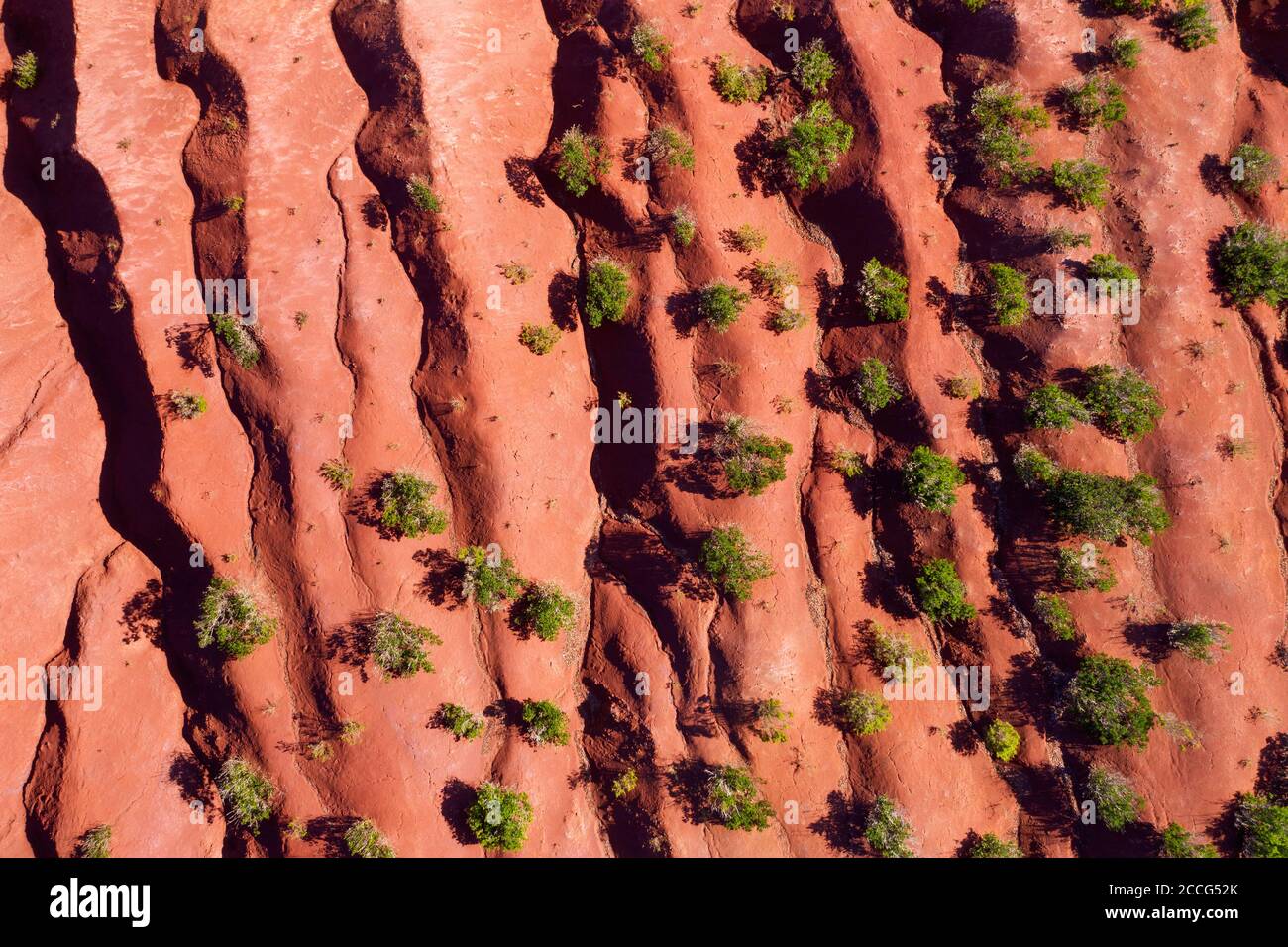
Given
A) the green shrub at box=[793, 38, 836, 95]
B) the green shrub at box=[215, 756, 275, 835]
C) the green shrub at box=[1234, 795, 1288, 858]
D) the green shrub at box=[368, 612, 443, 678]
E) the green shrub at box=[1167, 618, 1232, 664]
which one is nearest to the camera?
the green shrub at box=[1234, 795, 1288, 858]

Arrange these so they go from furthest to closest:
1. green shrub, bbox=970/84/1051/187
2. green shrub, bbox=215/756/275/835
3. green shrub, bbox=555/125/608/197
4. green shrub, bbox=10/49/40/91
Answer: green shrub, bbox=10/49/40/91 < green shrub, bbox=970/84/1051/187 < green shrub, bbox=555/125/608/197 < green shrub, bbox=215/756/275/835

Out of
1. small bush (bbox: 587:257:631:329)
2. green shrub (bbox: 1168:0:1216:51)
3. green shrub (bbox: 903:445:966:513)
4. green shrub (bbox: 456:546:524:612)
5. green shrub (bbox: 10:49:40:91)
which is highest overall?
green shrub (bbox: 10:49:40:91)

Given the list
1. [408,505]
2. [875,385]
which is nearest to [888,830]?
[875,385]

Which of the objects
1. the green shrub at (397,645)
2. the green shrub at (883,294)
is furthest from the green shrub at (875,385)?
the green shrub at (397,645)

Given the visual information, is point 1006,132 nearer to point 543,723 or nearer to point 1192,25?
point 1192,25

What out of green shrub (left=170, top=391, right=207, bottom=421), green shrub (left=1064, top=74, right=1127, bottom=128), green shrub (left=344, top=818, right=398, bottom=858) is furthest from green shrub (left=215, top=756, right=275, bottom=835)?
green shrub (left=1064, top=74, right=1127, bottom=128)

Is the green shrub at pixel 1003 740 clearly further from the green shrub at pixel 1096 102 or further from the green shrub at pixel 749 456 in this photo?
the green shrub at pixel 1096 102

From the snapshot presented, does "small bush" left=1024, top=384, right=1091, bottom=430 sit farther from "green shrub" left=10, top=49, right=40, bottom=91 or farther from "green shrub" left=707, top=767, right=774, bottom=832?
"green shrub" left=10, top=49, right=40, bottom=91
